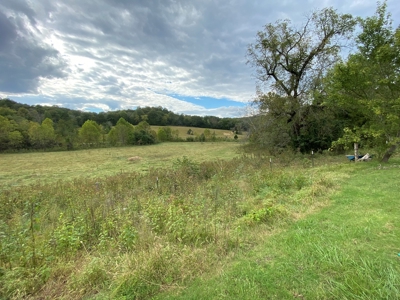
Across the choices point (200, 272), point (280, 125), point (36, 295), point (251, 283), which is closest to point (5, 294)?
point (36, 295)

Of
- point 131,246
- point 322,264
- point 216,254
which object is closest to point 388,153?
point 322,264

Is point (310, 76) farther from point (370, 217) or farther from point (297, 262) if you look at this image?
point (297, 262)

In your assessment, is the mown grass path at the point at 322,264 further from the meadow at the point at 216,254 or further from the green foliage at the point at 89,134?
the green foliage at the point at 89,134

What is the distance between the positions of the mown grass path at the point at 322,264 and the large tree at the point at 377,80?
7003 mm

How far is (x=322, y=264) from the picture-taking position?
2652 mm

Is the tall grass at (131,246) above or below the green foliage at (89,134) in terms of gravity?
below

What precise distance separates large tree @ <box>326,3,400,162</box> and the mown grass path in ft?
23.0

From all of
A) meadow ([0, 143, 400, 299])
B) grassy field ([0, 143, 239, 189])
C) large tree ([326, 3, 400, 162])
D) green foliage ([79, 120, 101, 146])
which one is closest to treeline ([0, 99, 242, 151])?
green foliage ([79, 120, 101, 146])

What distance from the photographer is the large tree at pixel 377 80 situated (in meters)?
9.01

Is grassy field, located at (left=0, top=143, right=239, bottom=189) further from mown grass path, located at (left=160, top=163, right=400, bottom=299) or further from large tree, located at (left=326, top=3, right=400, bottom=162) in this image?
mown grass path, located at (left=160, top=163, right=400, bottom=299)

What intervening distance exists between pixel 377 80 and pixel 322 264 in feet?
34.5

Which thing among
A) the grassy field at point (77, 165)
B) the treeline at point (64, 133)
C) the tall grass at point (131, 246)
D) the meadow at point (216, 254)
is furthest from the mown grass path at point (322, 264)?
the treeline at point (64, 133)

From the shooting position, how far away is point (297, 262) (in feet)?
9.09

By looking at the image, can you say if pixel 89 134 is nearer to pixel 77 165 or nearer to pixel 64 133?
pixel 64 133
